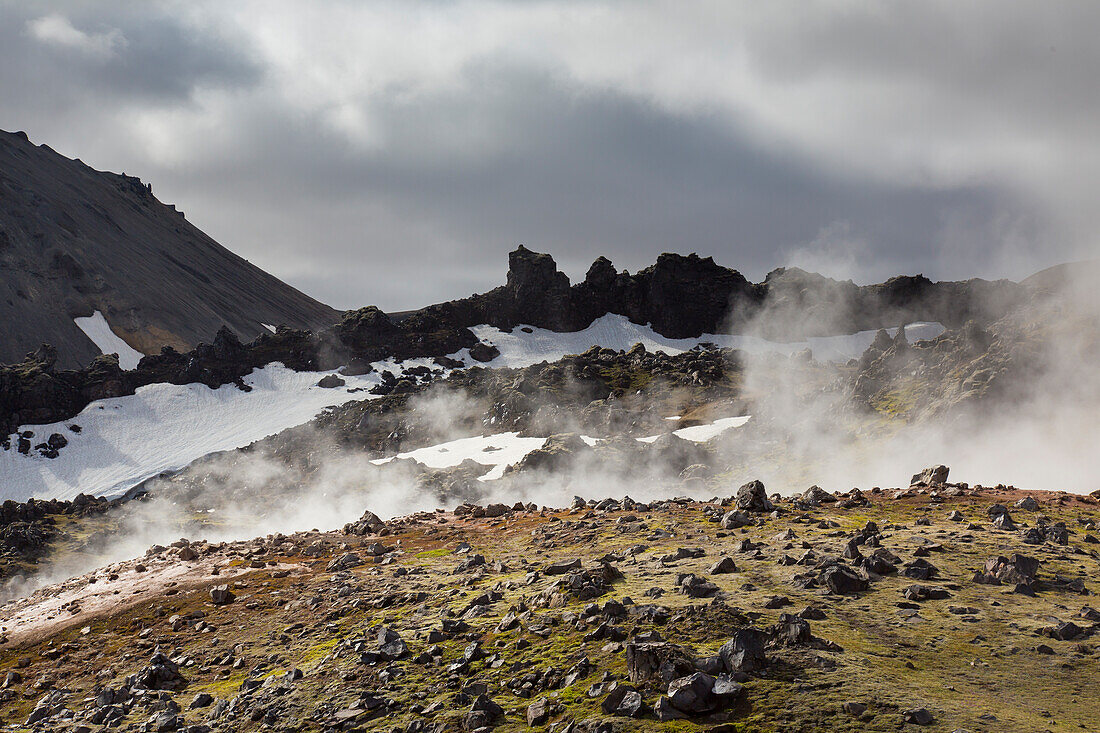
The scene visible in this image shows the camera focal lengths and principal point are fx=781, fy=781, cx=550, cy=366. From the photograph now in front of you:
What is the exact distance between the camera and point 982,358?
70.7 meters

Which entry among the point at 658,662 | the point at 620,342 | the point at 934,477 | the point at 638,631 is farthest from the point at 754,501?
the point at 620,342

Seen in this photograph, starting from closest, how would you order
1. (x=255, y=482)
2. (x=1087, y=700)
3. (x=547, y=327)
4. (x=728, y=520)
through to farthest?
(x=1087, y=700) < (x=728, y=520) < (x=255, y=482) < (x=547, y=327)

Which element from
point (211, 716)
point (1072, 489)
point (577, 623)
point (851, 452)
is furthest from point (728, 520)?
point (851, 452)

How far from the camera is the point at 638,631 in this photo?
723 inches

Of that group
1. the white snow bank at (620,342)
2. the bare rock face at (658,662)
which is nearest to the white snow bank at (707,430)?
the white snow bank at (620,342)

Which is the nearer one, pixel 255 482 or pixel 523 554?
pixel 523 554

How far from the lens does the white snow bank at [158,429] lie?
115 meters

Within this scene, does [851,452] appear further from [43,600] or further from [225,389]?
[225,389]

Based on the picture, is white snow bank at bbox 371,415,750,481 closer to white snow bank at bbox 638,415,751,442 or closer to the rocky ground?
white snow bank at bbox 638,415,751,442

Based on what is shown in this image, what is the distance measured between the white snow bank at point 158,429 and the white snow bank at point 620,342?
2853 cm

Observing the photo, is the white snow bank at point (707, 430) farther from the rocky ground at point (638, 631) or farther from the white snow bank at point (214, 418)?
the rocky ground at point (638, 631)

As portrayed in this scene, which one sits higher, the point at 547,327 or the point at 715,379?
the point at 547,327

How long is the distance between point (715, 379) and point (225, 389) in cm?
8818

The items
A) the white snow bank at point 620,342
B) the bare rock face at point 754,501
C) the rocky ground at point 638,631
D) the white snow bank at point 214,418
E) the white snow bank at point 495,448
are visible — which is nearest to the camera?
the rocky ground at point 638,631
